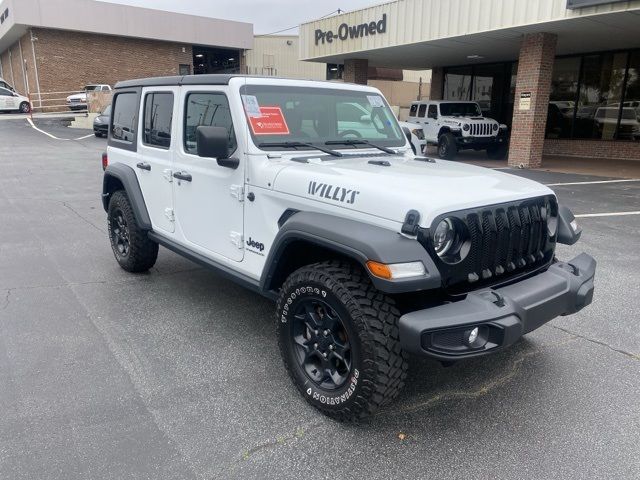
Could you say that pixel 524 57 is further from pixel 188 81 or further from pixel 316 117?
pixel 188 81

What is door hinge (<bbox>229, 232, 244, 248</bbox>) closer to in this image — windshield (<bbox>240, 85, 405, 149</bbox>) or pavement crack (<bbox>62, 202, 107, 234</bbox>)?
windshield (<bbox>240, 85, 405, 149</bbox>)

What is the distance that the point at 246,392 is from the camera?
3201 millimetres

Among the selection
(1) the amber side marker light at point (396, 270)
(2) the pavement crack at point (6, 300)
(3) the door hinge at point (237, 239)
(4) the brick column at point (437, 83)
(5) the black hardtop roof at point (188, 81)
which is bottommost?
(2) the pavement crack at point (6, 300)

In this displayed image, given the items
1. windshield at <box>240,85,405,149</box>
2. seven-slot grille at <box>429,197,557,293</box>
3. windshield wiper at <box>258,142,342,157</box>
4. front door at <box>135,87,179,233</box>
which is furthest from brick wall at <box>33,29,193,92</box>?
seven-slot grille at <box>429,197,557,293</box>

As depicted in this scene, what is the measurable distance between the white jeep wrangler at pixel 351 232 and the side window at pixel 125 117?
64cm

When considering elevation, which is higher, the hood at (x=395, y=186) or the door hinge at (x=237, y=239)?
the hood at (x=395, y=186)

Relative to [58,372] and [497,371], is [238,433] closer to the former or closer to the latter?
[58,372]

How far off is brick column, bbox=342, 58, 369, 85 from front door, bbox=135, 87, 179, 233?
15.5 meters

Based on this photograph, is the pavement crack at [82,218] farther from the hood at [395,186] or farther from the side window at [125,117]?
the hood at [395,186]

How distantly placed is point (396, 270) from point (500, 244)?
74cm

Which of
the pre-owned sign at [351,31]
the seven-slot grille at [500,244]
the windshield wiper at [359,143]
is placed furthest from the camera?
the pre-owned sign at [351,31]

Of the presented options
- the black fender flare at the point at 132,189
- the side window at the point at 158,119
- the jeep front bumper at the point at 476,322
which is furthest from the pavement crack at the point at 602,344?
the black fender flare at the point at 132,189

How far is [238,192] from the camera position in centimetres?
356

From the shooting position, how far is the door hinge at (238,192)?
3538mm
